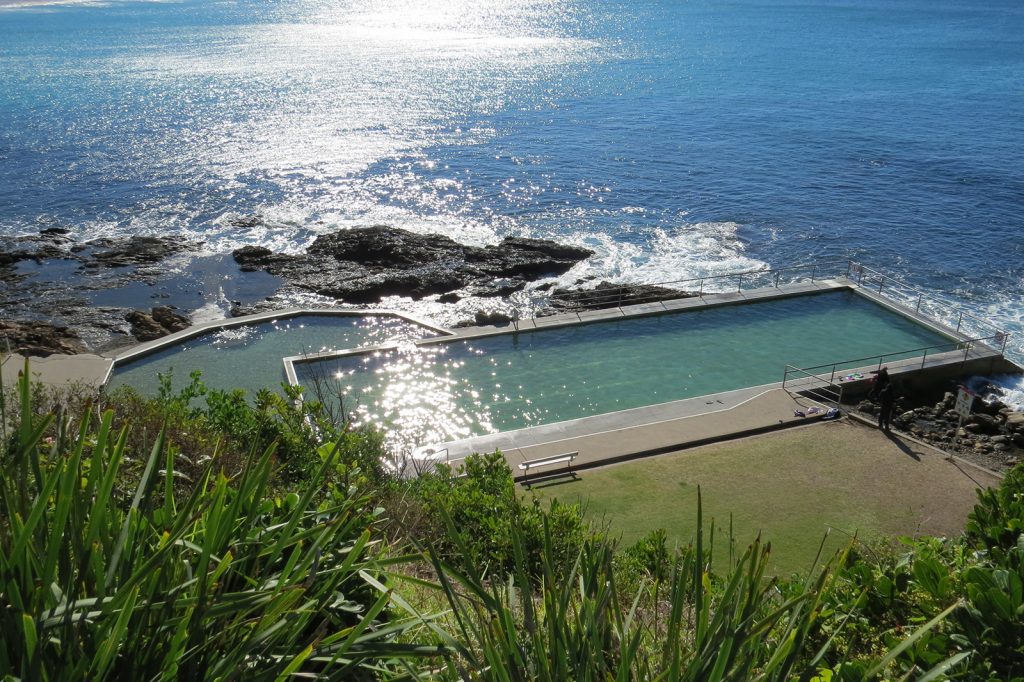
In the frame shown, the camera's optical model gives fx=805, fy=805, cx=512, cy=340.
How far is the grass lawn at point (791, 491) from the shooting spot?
13.4 meters

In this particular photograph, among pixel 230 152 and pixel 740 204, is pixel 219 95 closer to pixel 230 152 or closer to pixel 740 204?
pixel 230 152

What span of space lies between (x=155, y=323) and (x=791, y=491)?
20919mm

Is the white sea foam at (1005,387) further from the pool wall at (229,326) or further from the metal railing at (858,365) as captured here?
the pool wall at (229,326)

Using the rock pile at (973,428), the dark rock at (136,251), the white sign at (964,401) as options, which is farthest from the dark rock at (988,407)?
the dark rock at (136,251)

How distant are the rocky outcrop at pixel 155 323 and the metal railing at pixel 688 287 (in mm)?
12771

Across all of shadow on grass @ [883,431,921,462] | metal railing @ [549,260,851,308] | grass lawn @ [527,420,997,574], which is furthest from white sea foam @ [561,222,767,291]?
grass lawn @ [527,420,997,574]

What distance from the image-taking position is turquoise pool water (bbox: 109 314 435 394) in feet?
65.4

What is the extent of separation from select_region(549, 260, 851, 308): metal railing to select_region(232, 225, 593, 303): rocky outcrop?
331 cm

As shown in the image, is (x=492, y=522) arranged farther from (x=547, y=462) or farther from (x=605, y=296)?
(x=605, y=296)

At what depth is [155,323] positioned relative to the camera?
26578 mm

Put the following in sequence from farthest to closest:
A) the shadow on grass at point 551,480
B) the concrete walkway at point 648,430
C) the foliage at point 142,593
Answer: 1. the concrete walkway at point 648,430
2. the shadow on grass at point 551,480
3. the foliage at point 142,593

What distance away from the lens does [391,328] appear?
23859mm

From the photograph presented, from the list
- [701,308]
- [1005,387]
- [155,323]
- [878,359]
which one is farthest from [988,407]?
[155,323]

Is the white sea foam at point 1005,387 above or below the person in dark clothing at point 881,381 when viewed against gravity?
below
